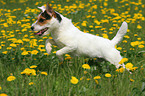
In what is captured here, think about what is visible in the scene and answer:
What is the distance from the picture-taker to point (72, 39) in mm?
3146

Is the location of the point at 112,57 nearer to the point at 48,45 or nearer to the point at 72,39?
the point at 72,39

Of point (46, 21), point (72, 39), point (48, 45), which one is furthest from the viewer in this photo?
point (48, 45)

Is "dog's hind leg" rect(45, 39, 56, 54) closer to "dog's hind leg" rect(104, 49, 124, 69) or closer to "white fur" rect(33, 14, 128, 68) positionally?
"white fur" rect(33, 14, 128, 68)

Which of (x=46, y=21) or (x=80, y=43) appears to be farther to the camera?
(x=80, y=43)

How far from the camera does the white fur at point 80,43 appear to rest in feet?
10.1

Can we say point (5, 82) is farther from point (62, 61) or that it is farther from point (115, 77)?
point (115, 77)

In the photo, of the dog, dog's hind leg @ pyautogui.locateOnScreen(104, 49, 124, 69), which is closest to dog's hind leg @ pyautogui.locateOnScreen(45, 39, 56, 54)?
the dog

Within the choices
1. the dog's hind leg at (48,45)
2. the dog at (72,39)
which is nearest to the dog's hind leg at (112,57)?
the dog at (72,39)

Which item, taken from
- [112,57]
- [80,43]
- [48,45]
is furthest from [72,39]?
[112,57]

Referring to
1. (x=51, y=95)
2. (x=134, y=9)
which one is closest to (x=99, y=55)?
(x=51, y=95)

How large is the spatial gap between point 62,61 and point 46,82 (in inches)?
32.4

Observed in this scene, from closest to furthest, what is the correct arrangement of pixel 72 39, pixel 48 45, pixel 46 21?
→ 1. pixel 46 21
2. pixel 72 39
3. pixel 48 45

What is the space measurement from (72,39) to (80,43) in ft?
0.46

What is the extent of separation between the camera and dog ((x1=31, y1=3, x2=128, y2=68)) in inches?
119
